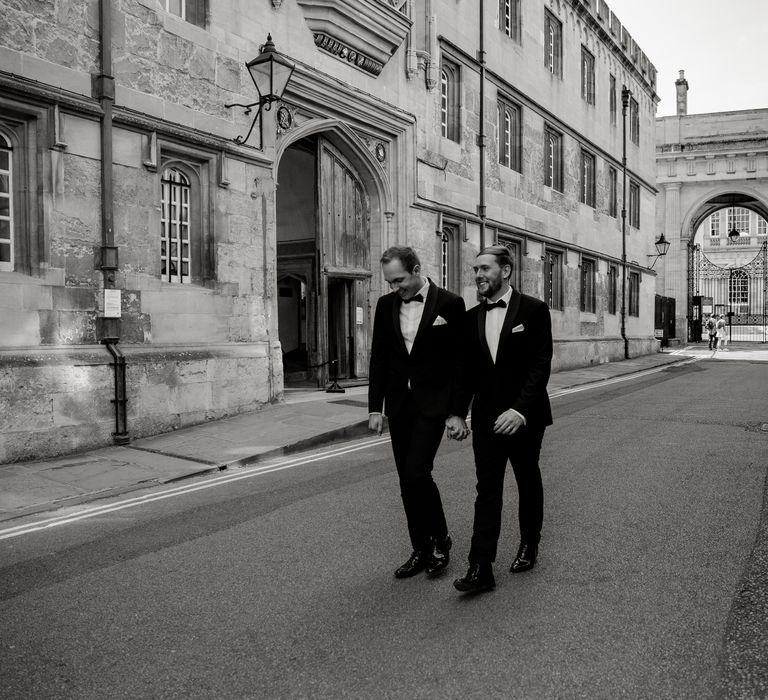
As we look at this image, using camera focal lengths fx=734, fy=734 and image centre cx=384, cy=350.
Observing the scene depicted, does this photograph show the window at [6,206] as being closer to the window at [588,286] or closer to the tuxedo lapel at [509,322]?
the tuxedo lapel at [509,322]

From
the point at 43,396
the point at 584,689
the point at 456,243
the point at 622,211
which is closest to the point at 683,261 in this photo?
the point at 622,211

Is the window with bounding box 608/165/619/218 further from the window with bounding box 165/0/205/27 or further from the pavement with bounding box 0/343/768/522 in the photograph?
the window with bounding box 165/0/205/27

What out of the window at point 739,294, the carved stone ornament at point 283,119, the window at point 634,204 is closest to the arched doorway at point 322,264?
the carved stone ornament at point 283,119

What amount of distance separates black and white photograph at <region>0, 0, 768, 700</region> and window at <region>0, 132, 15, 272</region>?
0.10 feet

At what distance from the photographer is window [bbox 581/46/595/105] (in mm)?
24797

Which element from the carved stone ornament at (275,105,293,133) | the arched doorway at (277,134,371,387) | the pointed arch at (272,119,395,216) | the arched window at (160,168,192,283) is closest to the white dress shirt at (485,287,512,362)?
the arched window at (160,168,192,283)

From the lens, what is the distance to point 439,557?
4.22 meters

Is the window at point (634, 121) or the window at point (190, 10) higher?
the window at point (634, 121)

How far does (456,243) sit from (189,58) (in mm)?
8626

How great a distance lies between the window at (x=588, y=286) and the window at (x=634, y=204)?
523 centimetres

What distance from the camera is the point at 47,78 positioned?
8305mm

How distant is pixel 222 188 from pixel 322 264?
11.0 feet

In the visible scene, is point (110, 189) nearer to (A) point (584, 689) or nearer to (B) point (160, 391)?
(B) point (160, 391)

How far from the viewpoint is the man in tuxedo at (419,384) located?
13.5 ft
